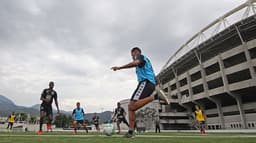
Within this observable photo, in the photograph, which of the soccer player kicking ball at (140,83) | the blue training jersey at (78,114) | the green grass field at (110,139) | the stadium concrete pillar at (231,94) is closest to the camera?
the green grass field at (110,139)

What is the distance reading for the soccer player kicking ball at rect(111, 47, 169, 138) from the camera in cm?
535

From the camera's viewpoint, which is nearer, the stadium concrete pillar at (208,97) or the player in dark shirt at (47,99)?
the player in dark shirt at (47,99)

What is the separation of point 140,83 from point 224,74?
43.9 m

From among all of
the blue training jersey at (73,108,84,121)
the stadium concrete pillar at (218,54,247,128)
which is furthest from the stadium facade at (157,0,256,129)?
the blue training jersey at (73,108,84,121)

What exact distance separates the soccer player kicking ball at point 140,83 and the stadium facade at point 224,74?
39.2m

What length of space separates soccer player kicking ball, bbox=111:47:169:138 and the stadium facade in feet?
129

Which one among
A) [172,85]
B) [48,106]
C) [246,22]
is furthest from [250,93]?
[48,106]

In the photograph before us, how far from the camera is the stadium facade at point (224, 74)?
4123cm

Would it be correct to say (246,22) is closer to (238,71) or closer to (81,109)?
(238,71)

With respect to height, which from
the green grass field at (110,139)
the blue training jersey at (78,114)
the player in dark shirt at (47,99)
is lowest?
the green grass field at (110,139)

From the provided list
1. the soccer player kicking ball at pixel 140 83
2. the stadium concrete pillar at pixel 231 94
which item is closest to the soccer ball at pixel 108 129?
the soccer player kicking ball at pixel 140 83

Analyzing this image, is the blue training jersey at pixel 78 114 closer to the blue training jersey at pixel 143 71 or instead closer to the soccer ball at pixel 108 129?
the soccer ball at pixel 108 129

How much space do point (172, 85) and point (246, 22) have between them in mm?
33976

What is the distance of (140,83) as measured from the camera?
18.2ft
